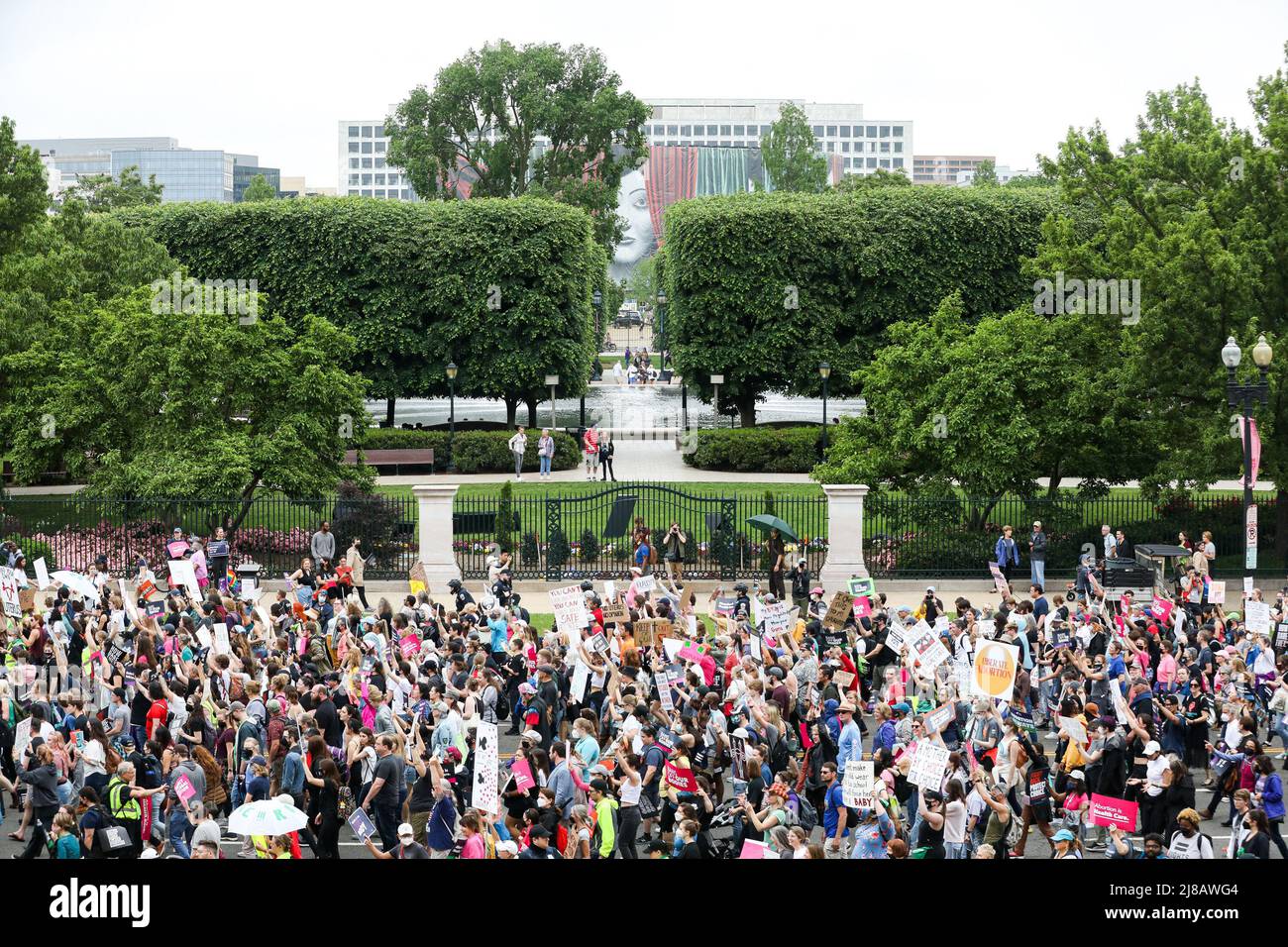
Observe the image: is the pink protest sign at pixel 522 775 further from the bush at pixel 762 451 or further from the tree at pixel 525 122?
the tree at pixel 525 122

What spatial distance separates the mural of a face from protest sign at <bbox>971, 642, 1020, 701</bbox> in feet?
582

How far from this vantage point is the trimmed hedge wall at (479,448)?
160 feet

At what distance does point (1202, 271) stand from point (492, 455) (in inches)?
1002

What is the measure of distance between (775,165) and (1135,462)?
80.8 meters

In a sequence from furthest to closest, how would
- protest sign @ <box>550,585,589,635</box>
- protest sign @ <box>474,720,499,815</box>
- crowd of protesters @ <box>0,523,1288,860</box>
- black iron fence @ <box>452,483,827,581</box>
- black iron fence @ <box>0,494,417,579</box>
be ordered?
black iron fence @ <box>0,494,417,579</box>
black iron fence @ <box>452,483,827,581</box>
protest sign @ <box>550,585,589,635</box>
crowd of protesters @ <box>0,523,1288,860</box>
protest sign @ <box>474,720,499,815</box>

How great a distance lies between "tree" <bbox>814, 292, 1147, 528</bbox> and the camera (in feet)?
101

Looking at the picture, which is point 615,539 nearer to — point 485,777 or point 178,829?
point 178,829

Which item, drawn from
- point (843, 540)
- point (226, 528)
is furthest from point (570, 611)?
point (226, 528)

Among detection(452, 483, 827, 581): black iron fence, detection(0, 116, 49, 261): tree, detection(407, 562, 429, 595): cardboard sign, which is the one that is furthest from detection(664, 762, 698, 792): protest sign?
detection(0, 116, 49, 261): tree

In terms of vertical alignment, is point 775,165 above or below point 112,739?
above

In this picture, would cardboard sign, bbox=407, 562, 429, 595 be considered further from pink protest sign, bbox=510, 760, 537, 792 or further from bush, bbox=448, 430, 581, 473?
bush, bbox=448, 430, 581, 473

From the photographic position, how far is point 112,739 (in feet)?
49.3
